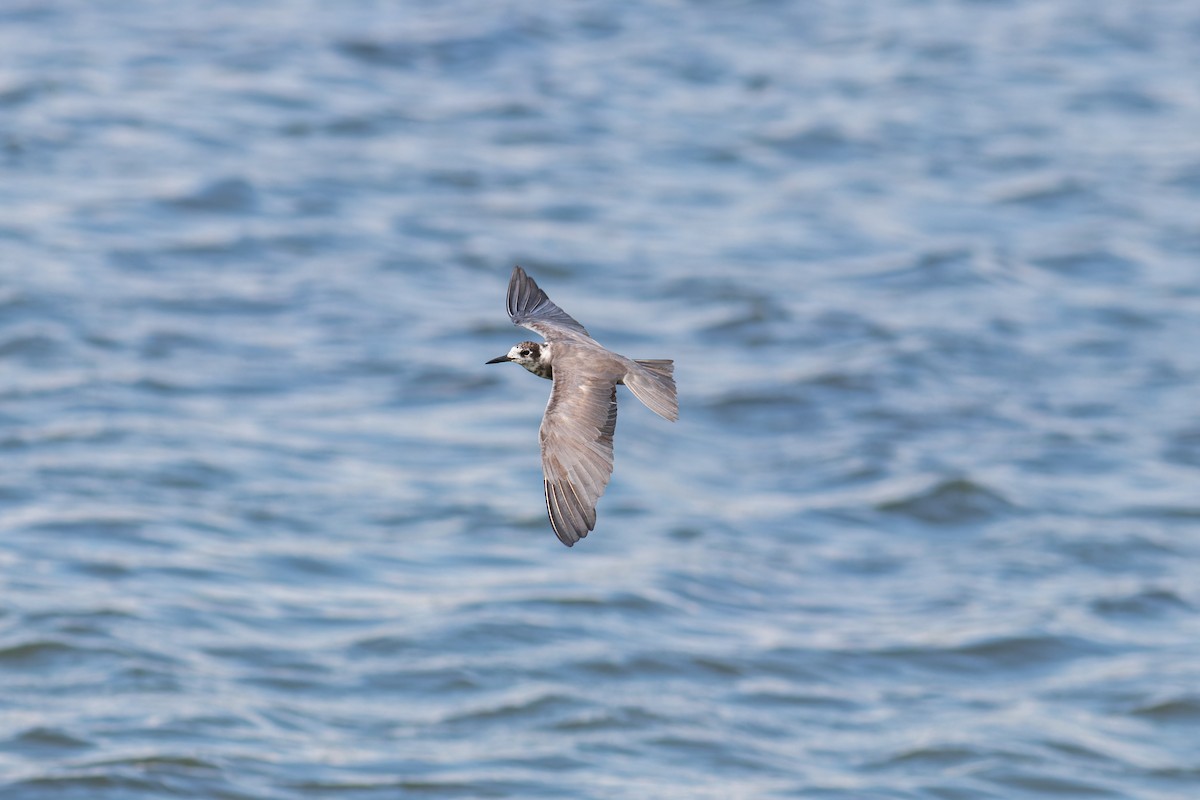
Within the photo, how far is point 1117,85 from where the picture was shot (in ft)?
83.3

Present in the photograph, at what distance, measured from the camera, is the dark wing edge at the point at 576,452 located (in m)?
5.68

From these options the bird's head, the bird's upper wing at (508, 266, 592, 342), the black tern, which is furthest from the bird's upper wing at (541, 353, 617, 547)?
the bird's upper wing at (508, 266, 592, 342)

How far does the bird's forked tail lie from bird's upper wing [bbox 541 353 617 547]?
0.25ft

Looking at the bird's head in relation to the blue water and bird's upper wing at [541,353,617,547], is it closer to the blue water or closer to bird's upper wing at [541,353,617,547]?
bird's upper wing at [541,353,617,547]

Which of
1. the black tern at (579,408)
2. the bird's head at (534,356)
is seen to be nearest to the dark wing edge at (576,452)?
the black tern at (579,408)

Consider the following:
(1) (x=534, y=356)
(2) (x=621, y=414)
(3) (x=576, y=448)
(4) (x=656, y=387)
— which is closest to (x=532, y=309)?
(1) (x=534, y=356)

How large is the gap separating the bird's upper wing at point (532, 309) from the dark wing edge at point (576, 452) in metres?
0.76

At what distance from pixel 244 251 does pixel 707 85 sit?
7.57m

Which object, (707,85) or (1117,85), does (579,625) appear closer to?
(707,85)

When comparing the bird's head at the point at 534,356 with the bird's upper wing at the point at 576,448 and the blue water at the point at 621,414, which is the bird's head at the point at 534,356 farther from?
the blue water at the point at 621,414

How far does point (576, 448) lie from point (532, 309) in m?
1.52

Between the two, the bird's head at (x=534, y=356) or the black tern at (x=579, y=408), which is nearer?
the black tern at (x=579, y=408)

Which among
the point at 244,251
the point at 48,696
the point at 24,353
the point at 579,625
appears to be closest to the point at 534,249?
the point at 244,251

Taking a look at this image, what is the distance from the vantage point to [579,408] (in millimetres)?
6121
